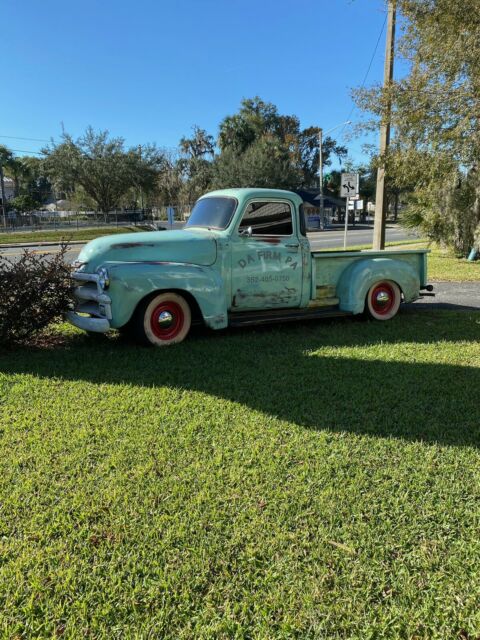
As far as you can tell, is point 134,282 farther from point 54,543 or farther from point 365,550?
point 365,550

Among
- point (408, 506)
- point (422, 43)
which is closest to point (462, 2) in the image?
point (422, 43)

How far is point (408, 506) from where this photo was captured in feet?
8.91

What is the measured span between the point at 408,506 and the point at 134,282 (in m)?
3.69

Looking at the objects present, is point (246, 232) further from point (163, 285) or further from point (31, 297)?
point (31, 297)

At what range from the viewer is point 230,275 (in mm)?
6090

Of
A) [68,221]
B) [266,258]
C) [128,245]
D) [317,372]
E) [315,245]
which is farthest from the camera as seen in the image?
[68,221]

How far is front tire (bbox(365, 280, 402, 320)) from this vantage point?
23.7ft

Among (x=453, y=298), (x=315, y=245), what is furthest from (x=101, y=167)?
(x=453, y=298)

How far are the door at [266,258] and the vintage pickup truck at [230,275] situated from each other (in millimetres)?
14

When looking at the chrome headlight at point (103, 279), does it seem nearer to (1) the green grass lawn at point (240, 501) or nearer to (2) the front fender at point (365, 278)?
(1) the green grass lawn at point (240, 501)

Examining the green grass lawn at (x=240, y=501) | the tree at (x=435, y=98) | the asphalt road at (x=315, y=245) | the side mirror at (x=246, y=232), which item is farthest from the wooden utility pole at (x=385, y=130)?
the green grass lawn at (x=240, y=501)

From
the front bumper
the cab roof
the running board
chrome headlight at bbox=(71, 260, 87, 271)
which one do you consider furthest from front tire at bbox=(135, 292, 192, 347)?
the cab roof

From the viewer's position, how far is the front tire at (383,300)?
23.7 feet

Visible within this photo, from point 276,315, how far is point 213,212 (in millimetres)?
1633
